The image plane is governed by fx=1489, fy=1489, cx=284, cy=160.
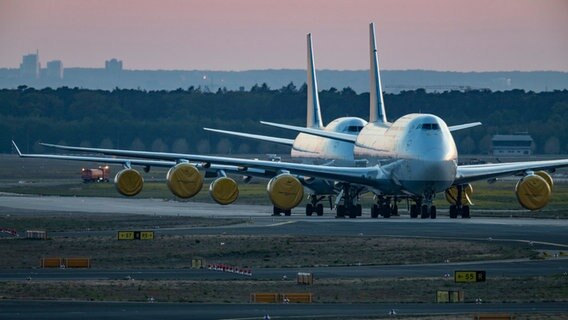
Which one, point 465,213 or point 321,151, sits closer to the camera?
point 465,213

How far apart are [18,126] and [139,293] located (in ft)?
418

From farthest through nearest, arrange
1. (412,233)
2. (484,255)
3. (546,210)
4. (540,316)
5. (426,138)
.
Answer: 1. (546,210)
2. (426,138)
3. (412,233)
4. (484,255)
5. (540,316)

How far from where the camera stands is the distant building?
15575cm

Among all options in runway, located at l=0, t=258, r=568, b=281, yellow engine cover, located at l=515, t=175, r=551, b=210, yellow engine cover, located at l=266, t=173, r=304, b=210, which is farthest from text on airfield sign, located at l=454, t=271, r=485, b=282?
yellow engine cover, located at l=515, t=175, r=551, b=210

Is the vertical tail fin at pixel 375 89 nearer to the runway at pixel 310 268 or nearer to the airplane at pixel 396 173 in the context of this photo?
the airplane at pixel 396 173

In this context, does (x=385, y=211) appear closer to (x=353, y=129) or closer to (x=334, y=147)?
(x=334, y=147)

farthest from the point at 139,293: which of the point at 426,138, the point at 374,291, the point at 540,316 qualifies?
the point at 426,138

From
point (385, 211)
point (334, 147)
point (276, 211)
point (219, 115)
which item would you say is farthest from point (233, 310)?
point (219, 115)

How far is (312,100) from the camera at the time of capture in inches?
3132

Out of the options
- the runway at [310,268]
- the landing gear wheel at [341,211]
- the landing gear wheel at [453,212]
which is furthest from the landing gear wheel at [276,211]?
the landing gear wheel at [453,212]

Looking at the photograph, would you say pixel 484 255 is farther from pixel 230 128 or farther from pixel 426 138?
pixel 230 128

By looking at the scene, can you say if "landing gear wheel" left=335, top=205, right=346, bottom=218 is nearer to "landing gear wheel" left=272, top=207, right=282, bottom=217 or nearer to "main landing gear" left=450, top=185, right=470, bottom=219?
"landing gear wheel" left=272, top=207, right=282, bottom=217

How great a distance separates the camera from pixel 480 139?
160500 millimetres

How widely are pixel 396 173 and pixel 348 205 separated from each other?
12.0 feet
